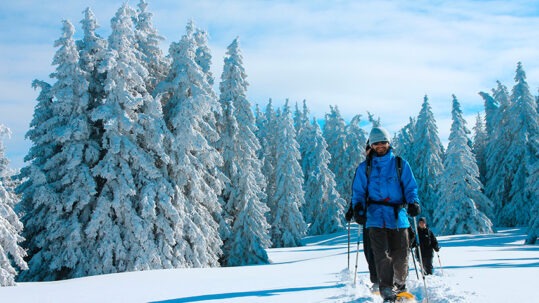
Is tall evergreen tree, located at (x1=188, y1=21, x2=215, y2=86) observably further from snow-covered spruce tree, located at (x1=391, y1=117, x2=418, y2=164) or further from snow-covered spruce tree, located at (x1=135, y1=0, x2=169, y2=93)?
snow-covered spruce tree, located at (x1=391, y1=117, x2=418, y2=164)

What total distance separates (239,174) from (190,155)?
7148mm

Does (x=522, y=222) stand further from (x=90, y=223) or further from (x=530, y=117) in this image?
(x=90, y=223)

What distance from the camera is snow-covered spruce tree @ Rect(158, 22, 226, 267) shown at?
2142 centimetres

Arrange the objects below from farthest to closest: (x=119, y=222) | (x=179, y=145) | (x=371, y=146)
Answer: (x=179, y=145), (x=119, y=222), (x=371, y=146)

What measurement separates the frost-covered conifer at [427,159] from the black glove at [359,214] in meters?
43.2

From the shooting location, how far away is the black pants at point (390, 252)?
18.5 feet

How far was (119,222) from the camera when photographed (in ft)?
65.6

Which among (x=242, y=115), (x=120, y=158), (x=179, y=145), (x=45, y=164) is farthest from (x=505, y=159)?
(x=45, y=164)

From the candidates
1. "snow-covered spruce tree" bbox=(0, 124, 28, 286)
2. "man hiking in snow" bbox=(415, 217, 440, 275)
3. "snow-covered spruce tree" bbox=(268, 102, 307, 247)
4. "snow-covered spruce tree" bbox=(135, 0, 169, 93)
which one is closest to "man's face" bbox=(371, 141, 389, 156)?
"man hiking in snow" bbox=(415, 217, 440, 275)

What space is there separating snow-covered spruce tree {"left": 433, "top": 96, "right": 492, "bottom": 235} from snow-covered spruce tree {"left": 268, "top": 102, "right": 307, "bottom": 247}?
12.5 metres

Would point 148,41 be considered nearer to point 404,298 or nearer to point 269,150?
point 404,298

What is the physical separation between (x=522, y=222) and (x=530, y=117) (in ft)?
31.2

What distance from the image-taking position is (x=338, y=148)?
187ft

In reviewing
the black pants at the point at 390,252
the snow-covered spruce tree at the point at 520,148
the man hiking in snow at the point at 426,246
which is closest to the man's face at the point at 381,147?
the black pants at the point at 390,252
